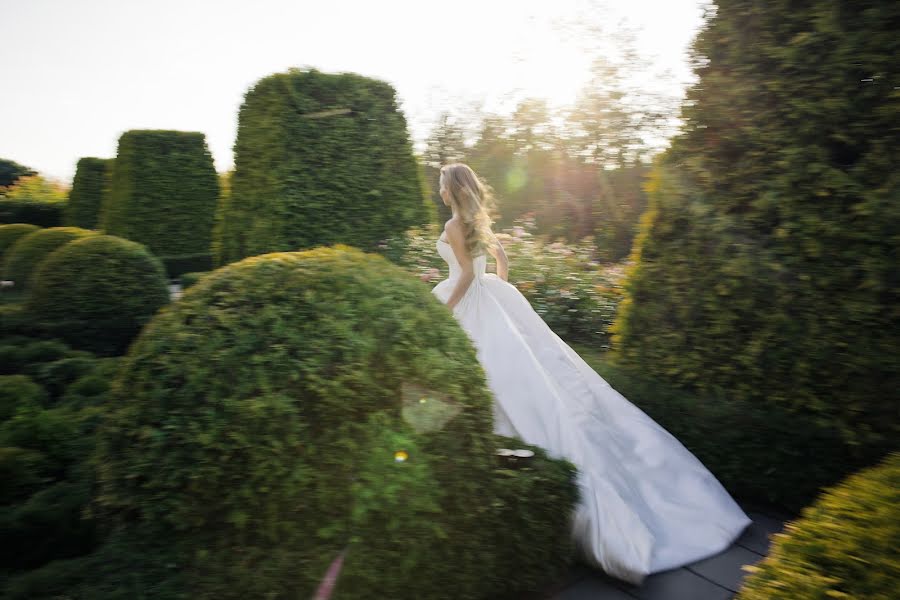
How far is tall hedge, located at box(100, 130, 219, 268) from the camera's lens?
15.5 metres

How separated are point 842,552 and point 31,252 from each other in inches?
607

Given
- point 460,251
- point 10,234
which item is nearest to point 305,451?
point 460,251

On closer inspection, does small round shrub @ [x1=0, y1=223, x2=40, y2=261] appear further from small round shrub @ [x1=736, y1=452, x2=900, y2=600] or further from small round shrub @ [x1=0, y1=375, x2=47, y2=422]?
small round shrub @ [x1=736, y1=452, x2=900, y2=600]

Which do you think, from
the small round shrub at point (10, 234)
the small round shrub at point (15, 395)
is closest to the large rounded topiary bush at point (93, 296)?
the small round shrub at point (15, 395)

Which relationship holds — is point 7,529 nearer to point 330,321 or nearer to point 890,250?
point 330,321

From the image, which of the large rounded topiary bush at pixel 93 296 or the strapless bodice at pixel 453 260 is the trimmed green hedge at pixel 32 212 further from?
the strapless bodice at pixel 453 260

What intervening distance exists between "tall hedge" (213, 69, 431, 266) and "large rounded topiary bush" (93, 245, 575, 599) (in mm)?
6099

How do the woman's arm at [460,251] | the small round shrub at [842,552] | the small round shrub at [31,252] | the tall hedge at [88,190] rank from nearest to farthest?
the small round shrub at [842,552] → the woman's arm at [460,251] → the small round shrub at [31,252] → the tall hedge at [88,190]

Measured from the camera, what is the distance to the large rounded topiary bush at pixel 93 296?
25.7ft

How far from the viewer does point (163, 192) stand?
15.8 meters

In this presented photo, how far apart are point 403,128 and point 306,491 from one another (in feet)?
26.8

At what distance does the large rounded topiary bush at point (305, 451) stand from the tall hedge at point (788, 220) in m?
2.24

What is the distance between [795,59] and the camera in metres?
3.90

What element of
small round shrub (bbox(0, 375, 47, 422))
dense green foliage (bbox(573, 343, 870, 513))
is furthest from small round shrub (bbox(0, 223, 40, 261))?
dense green foliage (bbox(573, 343, 870, 513))
